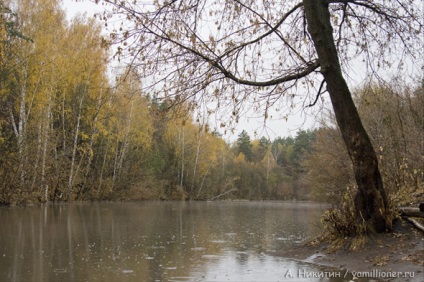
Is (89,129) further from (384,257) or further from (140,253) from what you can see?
(384,257)

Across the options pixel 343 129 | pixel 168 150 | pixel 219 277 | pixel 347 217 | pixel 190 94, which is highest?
pixel 168 150

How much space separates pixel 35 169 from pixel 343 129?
20.9 meters

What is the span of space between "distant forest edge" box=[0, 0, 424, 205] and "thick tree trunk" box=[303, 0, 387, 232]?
1842mm

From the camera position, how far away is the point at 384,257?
7.22 metres

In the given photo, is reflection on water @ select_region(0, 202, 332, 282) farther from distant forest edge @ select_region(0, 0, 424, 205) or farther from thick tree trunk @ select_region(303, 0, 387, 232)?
distant forest edge @ select_region(0, 0, 424, 205)

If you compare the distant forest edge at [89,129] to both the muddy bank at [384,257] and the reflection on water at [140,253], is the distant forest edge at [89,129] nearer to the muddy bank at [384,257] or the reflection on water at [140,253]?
the muddy bank at [384,257]

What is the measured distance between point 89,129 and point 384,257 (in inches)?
1193

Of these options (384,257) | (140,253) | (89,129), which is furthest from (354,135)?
(89,129)

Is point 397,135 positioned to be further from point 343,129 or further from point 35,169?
point 35,169

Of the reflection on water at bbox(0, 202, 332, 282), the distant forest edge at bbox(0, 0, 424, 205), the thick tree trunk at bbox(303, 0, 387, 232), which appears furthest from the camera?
the distant forest edge at bbox(0, 0, 424, 205)

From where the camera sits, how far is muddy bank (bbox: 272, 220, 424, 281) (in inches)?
255

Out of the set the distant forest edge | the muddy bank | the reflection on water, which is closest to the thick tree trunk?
the muddy bank

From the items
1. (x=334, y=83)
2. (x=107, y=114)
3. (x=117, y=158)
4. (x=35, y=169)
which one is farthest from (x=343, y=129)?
(x=117, y=158)

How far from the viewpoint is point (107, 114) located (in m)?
34.0
